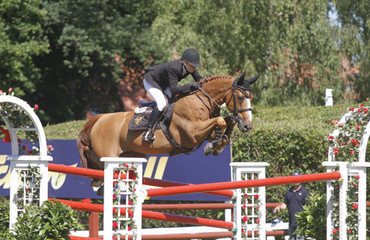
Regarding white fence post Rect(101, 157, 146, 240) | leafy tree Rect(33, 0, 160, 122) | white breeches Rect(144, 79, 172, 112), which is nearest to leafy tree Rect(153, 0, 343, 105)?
leafy tree Rect(33, 0, 160, 122)

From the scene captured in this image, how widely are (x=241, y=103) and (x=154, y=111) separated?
0.95 m

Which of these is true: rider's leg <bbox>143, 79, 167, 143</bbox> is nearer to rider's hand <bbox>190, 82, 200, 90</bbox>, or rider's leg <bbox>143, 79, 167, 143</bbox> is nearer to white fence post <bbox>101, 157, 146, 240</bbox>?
rider's hand <bbox>190, 82, 200, 90</bbox>

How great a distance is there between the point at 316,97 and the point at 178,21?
9713 millimetres

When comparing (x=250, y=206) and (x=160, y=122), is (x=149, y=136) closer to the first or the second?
(x=160, y=122)

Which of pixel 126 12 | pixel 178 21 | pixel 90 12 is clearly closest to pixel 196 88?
pixel 90 12

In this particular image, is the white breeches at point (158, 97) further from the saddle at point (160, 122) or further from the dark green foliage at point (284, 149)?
the dark green foliage at point (284, 149)

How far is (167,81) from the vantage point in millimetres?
6449

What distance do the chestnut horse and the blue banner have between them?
2289 millimetres

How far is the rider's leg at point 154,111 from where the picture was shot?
20.5 feet

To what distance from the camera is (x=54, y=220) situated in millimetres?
5156

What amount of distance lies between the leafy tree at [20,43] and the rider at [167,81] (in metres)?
11.8

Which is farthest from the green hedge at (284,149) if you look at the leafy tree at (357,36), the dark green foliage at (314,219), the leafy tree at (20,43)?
the leafy tree at (20,43)

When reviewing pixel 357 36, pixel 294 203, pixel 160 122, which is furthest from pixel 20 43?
pixel 160 122

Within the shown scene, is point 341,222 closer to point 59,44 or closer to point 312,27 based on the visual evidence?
point 312,27
